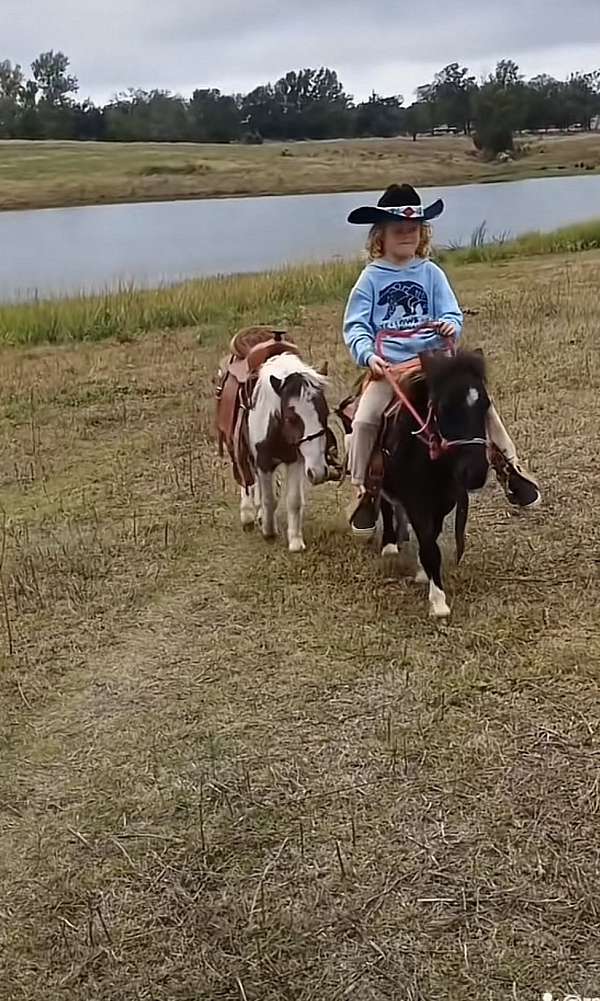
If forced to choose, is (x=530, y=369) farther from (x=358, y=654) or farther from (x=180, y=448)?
(x=358, y=654)

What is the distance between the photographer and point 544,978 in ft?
8.26

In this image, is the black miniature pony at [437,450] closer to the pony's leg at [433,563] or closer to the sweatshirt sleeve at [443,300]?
the pony's leg at [433,563]

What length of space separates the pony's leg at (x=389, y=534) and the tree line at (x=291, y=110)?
202 feet

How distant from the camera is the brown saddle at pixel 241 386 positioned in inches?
196

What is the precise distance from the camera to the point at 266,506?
16.6 feet

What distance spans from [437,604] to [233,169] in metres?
42.0

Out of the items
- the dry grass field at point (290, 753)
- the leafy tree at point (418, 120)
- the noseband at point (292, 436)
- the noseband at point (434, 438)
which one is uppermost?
the leafy tree at point (418, 120)

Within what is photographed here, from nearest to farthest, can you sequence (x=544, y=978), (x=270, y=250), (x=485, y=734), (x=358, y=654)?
(x=544, y=978) → (x=485, y=734) → (x=358, y=654) → (x=270, y=250)

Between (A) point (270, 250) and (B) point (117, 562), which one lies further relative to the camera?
(A) point (270, 250)

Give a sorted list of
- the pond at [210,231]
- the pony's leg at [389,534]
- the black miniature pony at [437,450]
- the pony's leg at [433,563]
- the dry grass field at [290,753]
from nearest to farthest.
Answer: the dry grass field at [290,753] → the black miniature pony at [437,450] → the pony's leg at [433,563] → the pony's leg at [389,534] → the pond at [210,231]

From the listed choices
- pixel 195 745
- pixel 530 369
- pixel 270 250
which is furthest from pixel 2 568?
pixel 270 250

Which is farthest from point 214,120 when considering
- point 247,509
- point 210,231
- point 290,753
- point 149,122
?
point 290,753

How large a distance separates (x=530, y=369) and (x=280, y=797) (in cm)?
518

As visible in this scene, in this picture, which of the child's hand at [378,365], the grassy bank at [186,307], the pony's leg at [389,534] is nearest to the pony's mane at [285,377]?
the child's hand at [378,365]
